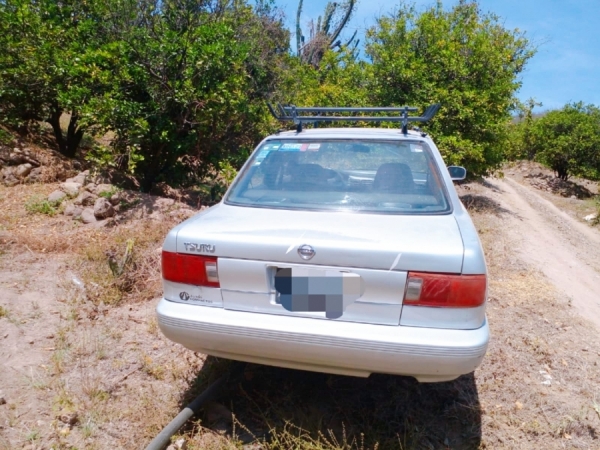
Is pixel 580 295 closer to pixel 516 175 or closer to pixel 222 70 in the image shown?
pixel 222 70

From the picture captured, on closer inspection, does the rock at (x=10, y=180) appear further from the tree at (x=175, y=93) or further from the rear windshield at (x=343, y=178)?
the rear windshield at (x=343, y=178)

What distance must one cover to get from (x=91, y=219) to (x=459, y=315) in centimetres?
527

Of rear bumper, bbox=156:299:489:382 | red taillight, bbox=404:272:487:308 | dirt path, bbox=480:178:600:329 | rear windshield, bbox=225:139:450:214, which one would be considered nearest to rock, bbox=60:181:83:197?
rear windshield, bbox=225:139:450:214

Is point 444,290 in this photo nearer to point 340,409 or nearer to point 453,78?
point 340,409

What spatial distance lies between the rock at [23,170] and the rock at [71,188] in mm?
992

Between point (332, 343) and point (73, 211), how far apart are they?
522 centimetres

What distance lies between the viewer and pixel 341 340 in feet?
7.90

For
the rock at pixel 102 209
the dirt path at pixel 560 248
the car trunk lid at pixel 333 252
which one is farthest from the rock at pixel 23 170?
the dirt path at pixel 560 248

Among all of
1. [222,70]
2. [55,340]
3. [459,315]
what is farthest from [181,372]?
[222,70]

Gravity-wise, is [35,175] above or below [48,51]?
below

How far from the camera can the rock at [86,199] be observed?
21.5 ft

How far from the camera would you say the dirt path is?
6.07m

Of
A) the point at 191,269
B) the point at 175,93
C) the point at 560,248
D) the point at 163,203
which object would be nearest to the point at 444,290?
the point at 191,269

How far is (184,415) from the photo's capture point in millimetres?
2873
